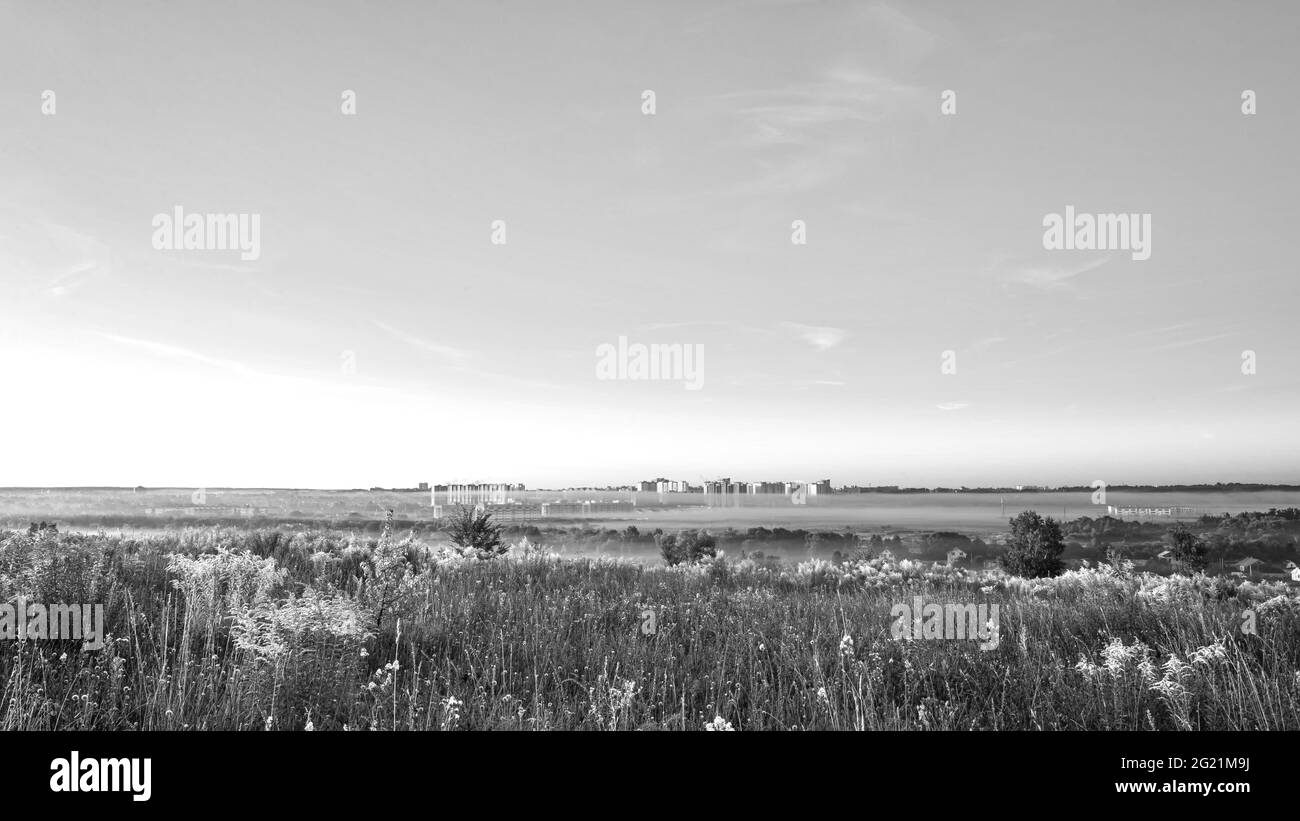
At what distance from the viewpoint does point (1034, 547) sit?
16.9 metres

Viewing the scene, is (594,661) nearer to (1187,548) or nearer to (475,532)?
(475,532)

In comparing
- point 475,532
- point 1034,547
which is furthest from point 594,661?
point 1034,547

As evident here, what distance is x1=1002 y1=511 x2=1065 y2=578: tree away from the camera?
16.7m

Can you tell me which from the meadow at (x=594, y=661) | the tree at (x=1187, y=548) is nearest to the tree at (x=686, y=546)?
the meadow at (x=594, y=661)

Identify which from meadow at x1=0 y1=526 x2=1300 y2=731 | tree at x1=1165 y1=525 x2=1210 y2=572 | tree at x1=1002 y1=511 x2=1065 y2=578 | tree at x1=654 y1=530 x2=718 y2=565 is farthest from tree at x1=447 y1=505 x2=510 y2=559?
tree at x1=1165 y1=525 x2=1210 y2=572

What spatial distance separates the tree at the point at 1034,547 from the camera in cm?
1666

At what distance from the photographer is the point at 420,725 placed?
4426 millimetres

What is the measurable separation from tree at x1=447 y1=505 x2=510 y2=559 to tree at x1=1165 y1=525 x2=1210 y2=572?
15439 millimetres

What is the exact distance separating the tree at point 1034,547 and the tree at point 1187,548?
91.6 inches

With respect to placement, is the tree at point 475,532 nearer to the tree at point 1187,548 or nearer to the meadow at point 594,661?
the meadow at point 594,661
